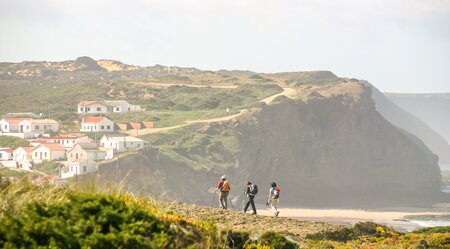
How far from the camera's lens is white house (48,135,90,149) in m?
110

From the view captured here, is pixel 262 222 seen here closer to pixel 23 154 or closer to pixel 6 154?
pixel 23 154

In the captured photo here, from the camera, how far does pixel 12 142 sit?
4808 inches

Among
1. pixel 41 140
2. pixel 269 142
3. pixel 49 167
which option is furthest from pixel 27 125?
pixel 269 142

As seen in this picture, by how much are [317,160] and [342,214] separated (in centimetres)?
2796

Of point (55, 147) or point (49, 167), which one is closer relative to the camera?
point (49, 167)

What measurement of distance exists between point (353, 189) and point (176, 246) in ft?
381

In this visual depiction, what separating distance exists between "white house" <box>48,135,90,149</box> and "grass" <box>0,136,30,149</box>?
5710 mm

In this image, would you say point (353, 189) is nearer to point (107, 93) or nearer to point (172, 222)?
point (107, 93)

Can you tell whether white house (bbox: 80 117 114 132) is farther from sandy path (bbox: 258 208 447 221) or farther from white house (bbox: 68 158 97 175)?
sandy path (bbox: 258 208 447 221)

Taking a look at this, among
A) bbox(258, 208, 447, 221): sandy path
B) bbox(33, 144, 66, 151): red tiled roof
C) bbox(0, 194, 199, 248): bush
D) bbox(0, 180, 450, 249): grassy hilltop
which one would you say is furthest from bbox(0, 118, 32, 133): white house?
bbox(0, 194, 199, 248): bush

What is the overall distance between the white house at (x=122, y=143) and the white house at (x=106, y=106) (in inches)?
1056

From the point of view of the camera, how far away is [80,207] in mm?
9977

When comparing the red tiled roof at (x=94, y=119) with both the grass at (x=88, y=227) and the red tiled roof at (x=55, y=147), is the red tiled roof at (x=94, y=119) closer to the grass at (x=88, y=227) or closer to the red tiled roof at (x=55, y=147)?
the red tiled roof at (x=55, y=147)

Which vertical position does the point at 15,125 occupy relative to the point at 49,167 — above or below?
above
